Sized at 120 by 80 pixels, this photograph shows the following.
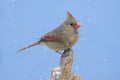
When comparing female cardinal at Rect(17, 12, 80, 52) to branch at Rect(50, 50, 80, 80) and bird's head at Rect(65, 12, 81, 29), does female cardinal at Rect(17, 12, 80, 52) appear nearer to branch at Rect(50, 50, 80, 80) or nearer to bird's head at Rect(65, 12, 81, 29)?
bird's head at Rect(65, 12, 81, 29)

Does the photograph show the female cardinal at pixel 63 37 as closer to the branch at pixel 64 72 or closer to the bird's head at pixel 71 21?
the bird's head at pixel 71 21

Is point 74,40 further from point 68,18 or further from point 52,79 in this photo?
point 52,79

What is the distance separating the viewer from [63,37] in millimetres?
1438

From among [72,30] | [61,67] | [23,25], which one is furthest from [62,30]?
[23,25]

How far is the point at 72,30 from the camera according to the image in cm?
145

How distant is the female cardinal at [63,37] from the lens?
1393 millimetres

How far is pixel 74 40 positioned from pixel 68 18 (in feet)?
0.31

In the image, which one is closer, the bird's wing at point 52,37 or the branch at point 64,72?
the branch at point 64,72

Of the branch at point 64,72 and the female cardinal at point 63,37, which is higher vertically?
the female cardinal at point 63,37

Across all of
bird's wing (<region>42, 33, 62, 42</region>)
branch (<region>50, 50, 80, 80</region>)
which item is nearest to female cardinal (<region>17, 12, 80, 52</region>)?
bird's wing (<region>42, 33, 62, 42</region>)

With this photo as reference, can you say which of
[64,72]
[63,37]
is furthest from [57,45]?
[64,72]

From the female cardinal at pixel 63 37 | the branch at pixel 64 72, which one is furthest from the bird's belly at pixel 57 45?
the branch at pixel 64 72

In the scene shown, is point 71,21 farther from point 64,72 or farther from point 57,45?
point 64,72

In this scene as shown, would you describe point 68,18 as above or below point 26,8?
below
